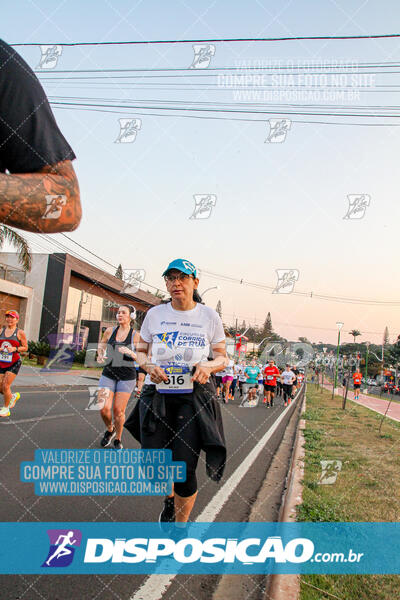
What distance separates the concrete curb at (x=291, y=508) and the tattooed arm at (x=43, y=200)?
9.21 ft

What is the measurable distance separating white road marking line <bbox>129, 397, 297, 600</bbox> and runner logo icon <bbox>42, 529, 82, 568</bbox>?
23.4 inches

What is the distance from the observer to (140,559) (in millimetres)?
3252

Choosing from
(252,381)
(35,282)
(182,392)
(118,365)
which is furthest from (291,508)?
(35,282)

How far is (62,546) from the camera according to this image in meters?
3.30

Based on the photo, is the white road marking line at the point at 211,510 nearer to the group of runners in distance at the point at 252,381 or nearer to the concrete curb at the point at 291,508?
the concrete curb at the point at 291,508

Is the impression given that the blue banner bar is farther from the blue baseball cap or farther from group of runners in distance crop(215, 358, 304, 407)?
group of runners in distance crop(215, 358, 304, 407)

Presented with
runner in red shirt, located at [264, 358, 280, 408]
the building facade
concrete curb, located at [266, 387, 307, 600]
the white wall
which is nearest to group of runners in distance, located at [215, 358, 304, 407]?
runner in red shirt, located at [264, 358, 280, 408]

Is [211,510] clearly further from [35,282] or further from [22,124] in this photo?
[35,282]

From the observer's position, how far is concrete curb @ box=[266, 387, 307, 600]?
288 centimetres

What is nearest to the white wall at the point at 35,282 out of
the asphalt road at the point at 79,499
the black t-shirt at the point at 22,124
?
the asphalt road at the point at 79,499

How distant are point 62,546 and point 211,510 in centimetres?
157

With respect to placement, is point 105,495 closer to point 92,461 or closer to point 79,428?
point 92,461

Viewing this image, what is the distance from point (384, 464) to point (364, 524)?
124 inches

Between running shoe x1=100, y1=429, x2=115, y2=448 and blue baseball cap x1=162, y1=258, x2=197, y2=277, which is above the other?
blue baseball cap x1=162, y1=258, x2=197, y2=277
